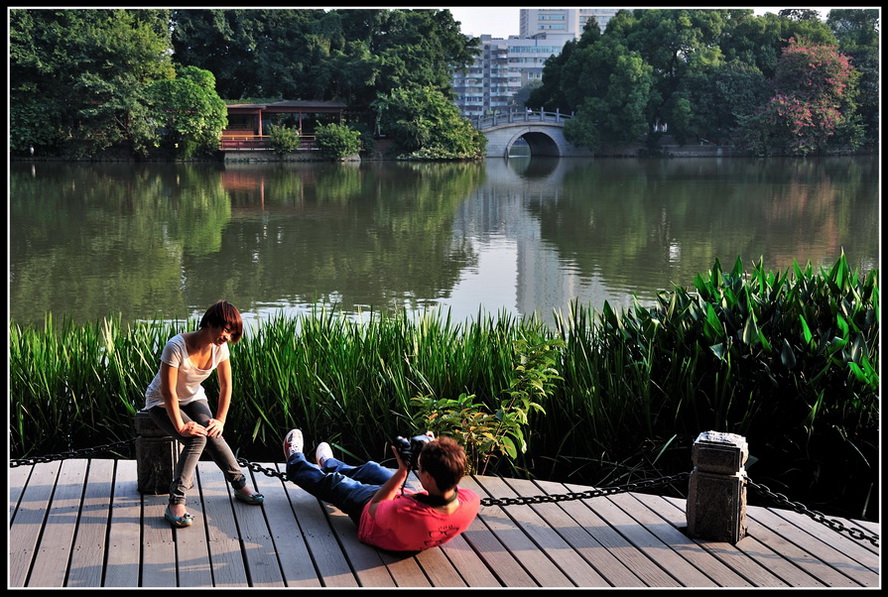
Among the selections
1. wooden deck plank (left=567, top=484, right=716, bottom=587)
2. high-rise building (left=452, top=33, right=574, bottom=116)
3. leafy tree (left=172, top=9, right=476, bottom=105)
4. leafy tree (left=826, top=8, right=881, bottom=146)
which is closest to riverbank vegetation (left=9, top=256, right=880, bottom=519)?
wooden deck plank (left=567, top=484, right=716, bottom=587)

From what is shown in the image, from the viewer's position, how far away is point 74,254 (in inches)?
552

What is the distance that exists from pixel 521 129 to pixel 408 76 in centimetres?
952

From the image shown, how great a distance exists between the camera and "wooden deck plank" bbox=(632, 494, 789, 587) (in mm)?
2814

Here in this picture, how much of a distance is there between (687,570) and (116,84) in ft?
119

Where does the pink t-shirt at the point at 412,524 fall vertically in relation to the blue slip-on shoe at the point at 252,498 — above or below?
above

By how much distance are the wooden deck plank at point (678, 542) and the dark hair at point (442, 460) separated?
77 centimetres

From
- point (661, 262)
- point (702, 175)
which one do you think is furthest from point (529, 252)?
point (702, 175)

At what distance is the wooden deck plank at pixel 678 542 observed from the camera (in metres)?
2.82

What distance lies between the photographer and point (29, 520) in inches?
124

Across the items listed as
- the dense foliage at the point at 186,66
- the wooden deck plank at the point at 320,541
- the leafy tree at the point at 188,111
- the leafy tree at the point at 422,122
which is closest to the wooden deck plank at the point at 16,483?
the wooden deck plank at the point at 320,541

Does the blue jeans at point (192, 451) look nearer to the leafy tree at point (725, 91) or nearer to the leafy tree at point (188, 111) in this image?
the leafy tree at point (188, 111)

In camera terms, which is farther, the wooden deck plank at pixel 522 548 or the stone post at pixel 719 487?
the stone post at pixel 719 487

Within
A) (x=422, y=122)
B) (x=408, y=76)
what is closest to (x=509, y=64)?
(x=408, y=76)

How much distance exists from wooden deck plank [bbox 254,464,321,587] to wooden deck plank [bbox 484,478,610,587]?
0.74 m
